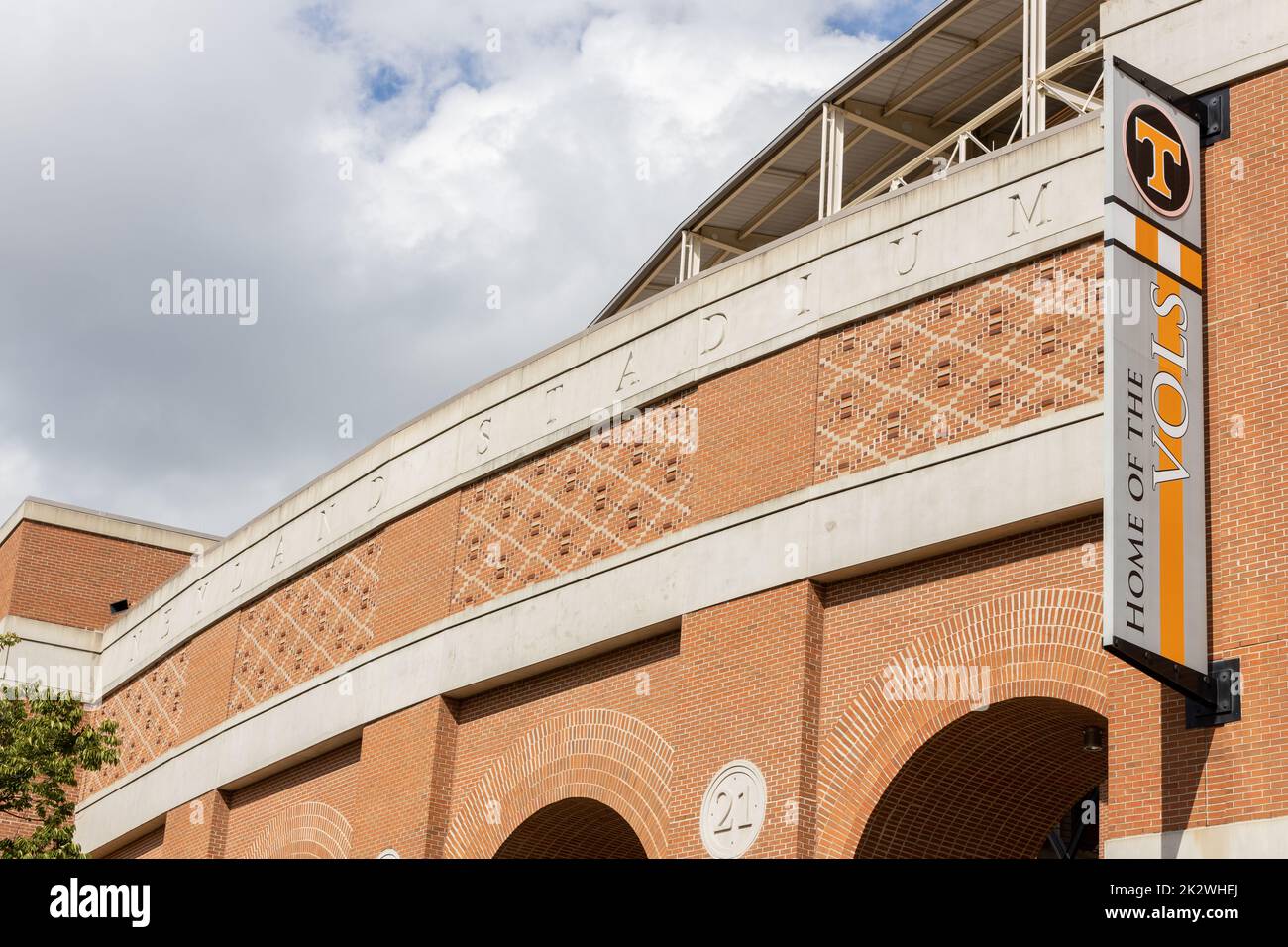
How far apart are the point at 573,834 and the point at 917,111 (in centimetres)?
1119

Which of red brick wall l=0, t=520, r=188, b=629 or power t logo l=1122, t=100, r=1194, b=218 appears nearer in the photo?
power t logo l=1122, t=100, r=1194, b=218

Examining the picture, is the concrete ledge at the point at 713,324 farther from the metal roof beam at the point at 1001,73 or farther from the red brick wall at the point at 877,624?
the metal roof beam at the point at 1001,73

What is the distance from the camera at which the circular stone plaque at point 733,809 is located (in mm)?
17688

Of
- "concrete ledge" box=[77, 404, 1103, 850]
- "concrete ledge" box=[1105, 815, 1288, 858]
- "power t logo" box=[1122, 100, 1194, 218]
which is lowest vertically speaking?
"concrete ledge" box=[1105, 815, 1288, 858]

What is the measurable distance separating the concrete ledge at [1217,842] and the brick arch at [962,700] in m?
1.30

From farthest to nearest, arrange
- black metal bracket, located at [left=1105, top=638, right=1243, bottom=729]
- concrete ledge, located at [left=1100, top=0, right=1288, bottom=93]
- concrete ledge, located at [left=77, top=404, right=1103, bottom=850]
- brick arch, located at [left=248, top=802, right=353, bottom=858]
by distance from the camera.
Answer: brick arch, located at [left=248, top=802, right=353, bottom=858]
concrete ledge, located at [left=77, top=404, right=1103, bottom=850]
concrete ledge, located at [left=1100, top=0, right=1288, bottom=93]
black metal bracket, located at [left=1105, top=638, right=1243, bottom=729]

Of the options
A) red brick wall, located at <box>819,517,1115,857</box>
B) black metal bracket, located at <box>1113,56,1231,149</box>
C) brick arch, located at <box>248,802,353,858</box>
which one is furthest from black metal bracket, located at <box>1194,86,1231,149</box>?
brick arch, located at <box>248,802,353,858</box>

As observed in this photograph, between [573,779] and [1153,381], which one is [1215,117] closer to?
[1153,381]

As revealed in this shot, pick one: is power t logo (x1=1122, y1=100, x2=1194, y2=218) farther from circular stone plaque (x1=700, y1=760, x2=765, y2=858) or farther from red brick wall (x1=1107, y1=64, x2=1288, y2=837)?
circular stone plaque (x1=700, y1=760, x2=765, y2=858)

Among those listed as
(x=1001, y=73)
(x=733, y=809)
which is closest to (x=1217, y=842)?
(x=733, y=809)

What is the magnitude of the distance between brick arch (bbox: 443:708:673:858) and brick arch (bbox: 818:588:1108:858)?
7.67ft

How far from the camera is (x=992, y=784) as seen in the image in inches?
694

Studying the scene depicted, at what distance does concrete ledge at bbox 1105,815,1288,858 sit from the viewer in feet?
45.3
